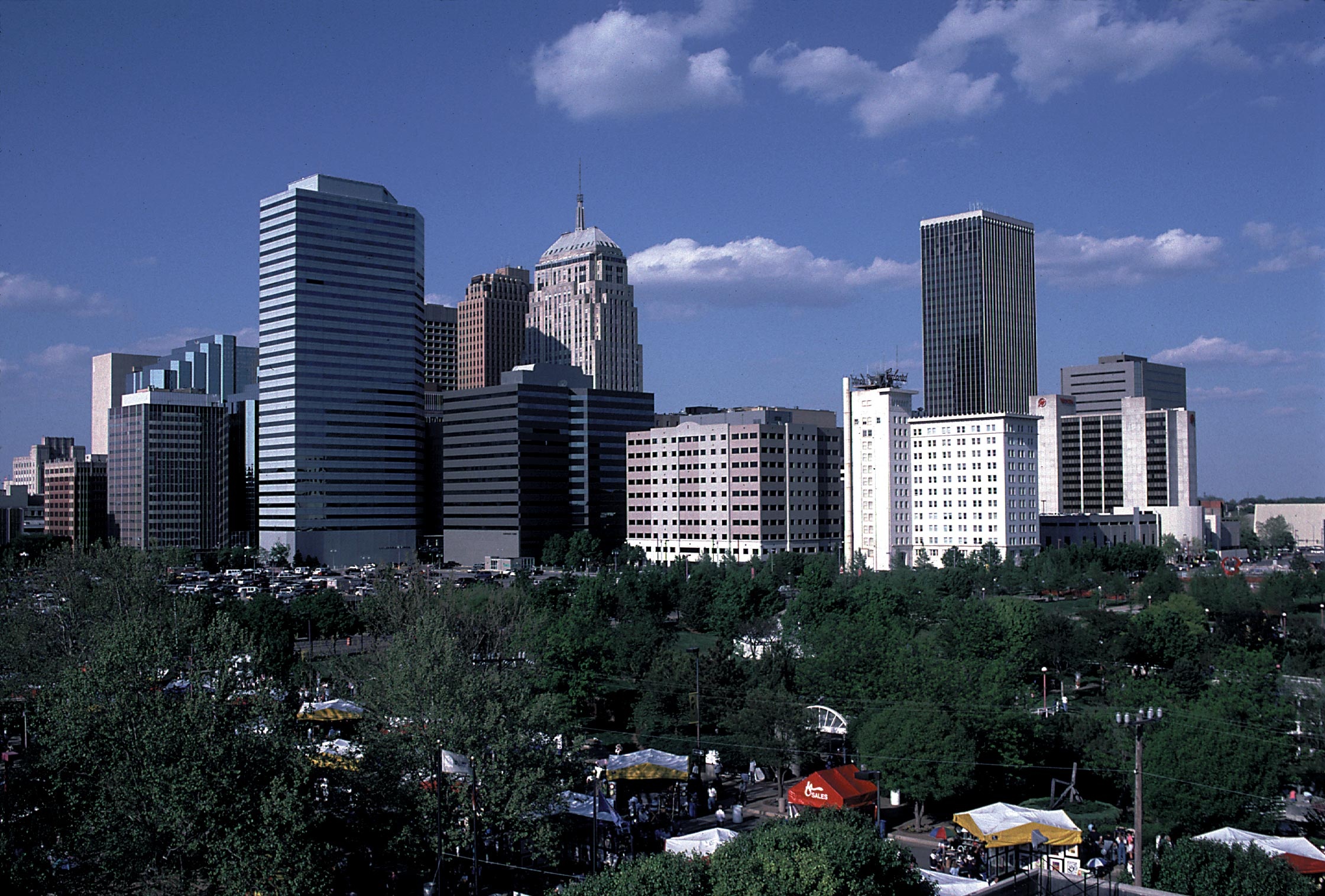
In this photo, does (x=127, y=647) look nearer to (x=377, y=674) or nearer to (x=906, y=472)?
(x=377, y=674)

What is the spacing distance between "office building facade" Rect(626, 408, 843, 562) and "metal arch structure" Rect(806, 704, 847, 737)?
10953 centimetres

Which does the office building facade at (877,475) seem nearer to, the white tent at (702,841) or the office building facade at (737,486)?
the office building facade at (737,486)

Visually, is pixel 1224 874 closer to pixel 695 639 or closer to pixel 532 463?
pixel 695 639

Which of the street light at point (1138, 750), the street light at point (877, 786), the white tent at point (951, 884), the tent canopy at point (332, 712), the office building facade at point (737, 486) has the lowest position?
the street light at point (877, 786)

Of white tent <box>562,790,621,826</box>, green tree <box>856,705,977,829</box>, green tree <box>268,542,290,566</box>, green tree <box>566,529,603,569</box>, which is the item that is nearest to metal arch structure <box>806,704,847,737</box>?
green tree <box>856,705,977,829</box>

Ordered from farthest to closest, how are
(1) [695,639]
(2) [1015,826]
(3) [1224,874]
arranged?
1. (1) [695,639]
2. (2) [1015,826]
3. (3) [1224,874]

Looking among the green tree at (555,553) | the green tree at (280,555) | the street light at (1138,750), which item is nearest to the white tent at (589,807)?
the street light at (1138,750)

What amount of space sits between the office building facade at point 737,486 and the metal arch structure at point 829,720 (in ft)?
359

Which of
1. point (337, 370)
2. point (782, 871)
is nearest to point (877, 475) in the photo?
point (337, 370)

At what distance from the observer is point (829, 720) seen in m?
46.8

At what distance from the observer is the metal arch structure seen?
150ft

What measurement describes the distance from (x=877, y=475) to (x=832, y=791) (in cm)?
13278

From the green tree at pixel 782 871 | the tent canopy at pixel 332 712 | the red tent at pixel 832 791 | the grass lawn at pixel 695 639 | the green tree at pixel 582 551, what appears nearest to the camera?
the green tree at pixel 782 871

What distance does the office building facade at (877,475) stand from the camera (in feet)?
538
